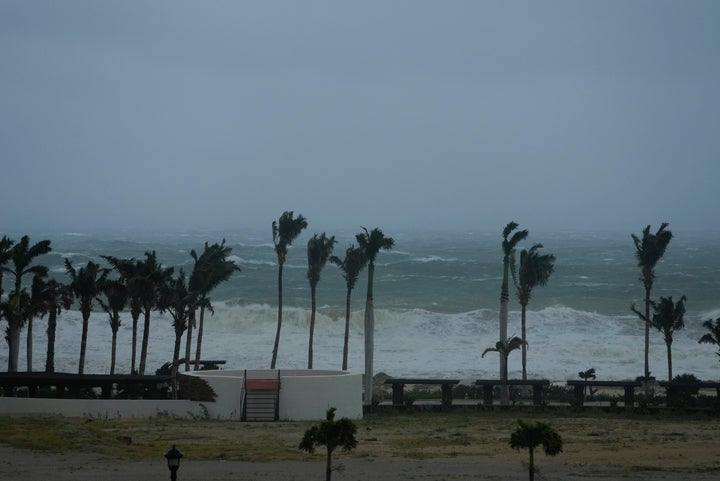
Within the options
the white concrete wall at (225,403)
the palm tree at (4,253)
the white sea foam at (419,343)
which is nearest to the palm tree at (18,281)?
the palm tree at (4,253)

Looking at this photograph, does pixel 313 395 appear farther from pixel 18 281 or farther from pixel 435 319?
pixel 435 319

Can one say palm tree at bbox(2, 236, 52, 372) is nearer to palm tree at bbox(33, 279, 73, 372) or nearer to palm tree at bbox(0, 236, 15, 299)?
palm tree at bbox(0, 236, 15, 299)

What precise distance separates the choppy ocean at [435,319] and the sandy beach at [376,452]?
113 ft

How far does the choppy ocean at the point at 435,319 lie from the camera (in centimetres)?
7750

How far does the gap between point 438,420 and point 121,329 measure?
161ft

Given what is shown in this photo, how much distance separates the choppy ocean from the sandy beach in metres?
34.4

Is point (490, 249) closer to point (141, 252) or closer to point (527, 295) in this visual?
point (141, 252)

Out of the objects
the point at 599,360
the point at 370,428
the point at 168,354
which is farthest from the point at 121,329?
the point at 370,428

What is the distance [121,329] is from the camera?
3418 inches

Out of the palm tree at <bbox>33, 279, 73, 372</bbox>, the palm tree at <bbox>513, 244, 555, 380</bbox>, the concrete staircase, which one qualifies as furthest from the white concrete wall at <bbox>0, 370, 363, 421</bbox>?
the palm tree at <bbox>513, 244, 555, 380</bbox>

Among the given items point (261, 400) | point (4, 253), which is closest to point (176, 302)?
point (4, 253)

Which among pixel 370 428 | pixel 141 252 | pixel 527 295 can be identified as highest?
pixel 141 252

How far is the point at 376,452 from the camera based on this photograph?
31234 mm

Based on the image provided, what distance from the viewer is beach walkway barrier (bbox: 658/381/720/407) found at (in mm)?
46219
